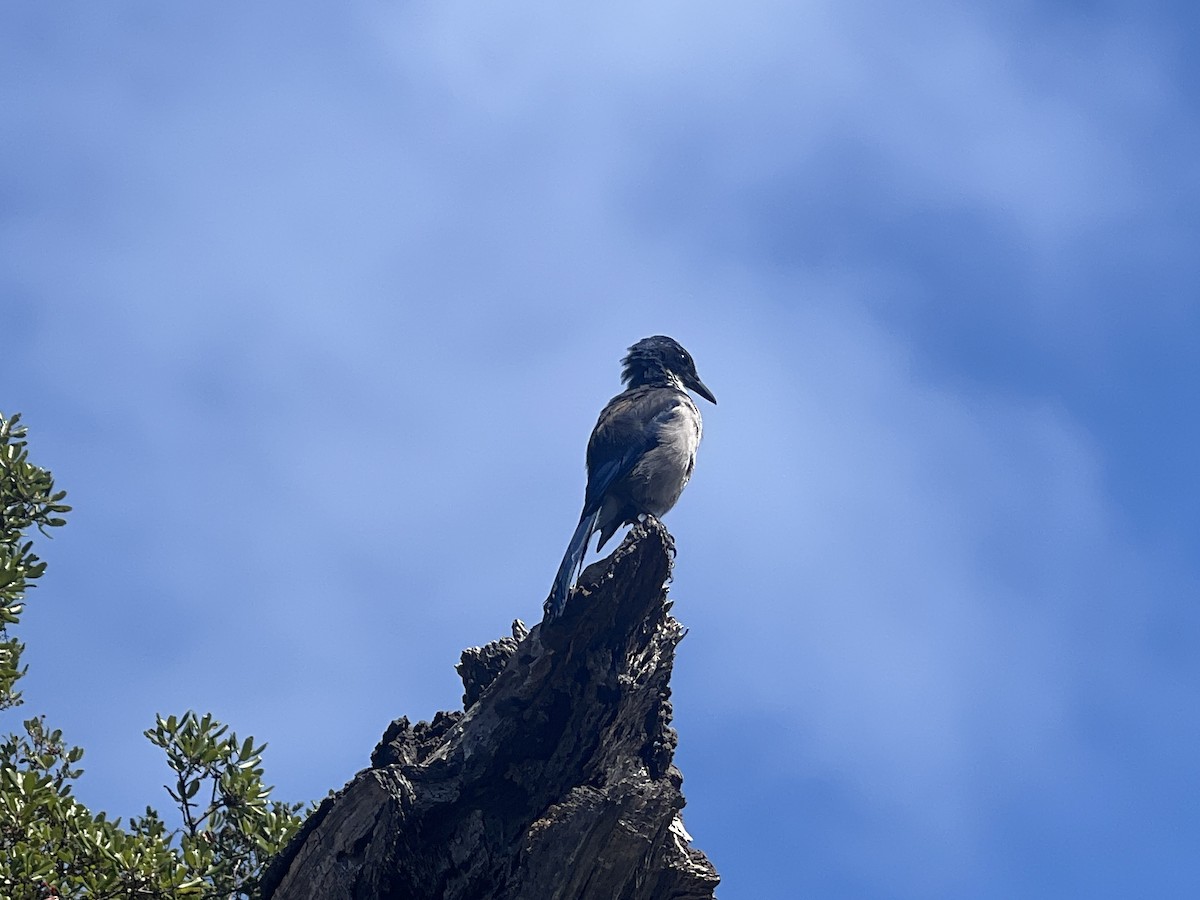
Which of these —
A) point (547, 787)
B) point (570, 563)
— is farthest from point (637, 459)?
point (547, 787)

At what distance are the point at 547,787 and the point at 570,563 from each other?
163cm

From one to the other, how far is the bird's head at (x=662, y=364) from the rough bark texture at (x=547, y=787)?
4.38 m

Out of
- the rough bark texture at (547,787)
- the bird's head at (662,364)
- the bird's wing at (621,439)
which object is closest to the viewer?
the rough bark texture at (547,787)

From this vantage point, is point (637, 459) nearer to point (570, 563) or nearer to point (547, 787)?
point (570, 563)

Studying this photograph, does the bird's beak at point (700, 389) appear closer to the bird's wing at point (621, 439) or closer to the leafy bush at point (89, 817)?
the bird's wing at point (621, 439)

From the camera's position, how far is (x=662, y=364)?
Answer: 13.7m

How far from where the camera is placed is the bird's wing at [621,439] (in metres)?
11.5

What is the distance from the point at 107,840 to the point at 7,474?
10.2 ft

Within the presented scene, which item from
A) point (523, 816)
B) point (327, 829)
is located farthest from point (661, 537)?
point (327, 829)

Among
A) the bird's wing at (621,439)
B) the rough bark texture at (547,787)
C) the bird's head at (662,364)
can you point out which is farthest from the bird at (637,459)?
the rough bark texture at (547,787)

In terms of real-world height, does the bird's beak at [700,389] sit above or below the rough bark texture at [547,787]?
above

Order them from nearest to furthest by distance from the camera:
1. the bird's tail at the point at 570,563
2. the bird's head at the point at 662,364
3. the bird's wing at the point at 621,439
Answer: the bird's tail at the point at 570,563
the bird's wing at the point at 621,439
the bird's head at the point at 662,364

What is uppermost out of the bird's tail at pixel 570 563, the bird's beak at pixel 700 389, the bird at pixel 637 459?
the bird's beak at pixel 700 389

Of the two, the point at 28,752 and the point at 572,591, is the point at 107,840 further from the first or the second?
the point at 572,591
